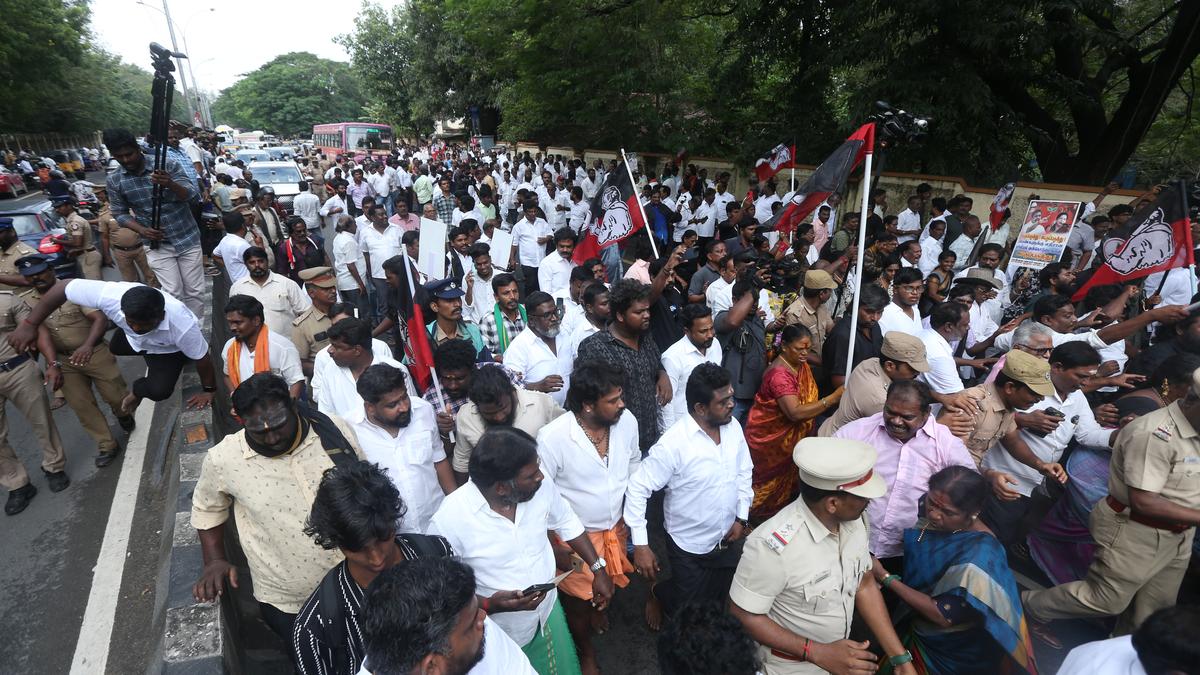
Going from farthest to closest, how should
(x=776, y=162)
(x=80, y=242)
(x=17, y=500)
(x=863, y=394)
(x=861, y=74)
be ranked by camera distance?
(x=861, y=74)
(x=776, y=162)
(x=80, y=242)
(x=17, y=500)
(x=863, y=394)

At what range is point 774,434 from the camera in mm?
4035

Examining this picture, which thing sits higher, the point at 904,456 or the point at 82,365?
the point at 904,456

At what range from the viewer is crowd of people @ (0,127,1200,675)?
7.02 feet

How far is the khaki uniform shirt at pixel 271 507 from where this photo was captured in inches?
96.0

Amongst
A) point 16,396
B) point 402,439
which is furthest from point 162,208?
point 402,439

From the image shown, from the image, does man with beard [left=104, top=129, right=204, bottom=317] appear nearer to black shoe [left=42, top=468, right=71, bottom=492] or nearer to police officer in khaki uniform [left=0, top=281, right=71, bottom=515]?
police officer in khaki uniform [left=0, top=281, right=71, bottom=515]

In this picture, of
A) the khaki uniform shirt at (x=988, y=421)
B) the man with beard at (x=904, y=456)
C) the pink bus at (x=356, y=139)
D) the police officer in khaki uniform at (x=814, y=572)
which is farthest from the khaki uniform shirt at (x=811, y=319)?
the pink bus at (x=356, y=139)

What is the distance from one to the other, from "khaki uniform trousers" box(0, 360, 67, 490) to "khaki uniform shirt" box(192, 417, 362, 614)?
3436 millimetres

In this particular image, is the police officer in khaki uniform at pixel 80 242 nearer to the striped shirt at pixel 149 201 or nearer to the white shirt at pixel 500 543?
the striped shirt at pixel 149 201

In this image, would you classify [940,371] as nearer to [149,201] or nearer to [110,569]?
[110,569]

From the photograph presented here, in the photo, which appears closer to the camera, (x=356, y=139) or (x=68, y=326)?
(x=68, y=326)

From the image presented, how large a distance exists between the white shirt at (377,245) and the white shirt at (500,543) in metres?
5.78

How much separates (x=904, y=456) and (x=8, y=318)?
6342 millimetres

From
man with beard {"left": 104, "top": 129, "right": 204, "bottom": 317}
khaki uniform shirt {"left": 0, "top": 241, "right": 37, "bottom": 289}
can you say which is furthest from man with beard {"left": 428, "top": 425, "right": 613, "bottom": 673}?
khaki uniform shirt {"left": 0, "top": 241, "right": 37, "bottom": 289}
